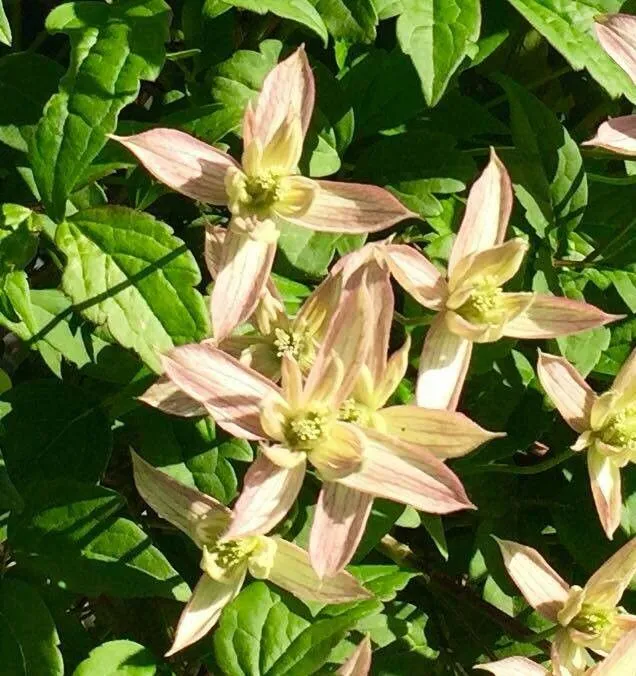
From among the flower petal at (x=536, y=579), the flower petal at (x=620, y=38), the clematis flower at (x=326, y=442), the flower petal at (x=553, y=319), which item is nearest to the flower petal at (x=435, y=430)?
the clematis flower at (x=326, y=442)

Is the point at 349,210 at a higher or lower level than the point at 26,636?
higher

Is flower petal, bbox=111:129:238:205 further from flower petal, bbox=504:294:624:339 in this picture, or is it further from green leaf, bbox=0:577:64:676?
green leaf, bbox=0:577:64:676

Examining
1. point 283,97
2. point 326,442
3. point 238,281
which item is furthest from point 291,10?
point 326,442

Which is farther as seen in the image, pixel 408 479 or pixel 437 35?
pixel 437 35

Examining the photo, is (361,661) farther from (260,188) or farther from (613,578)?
(260,188)

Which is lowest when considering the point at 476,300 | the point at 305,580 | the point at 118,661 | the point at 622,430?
the point at 118,661

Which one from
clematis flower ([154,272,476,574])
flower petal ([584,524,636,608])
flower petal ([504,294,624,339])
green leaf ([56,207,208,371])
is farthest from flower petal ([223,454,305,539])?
flower petal ([584,524,636,608])

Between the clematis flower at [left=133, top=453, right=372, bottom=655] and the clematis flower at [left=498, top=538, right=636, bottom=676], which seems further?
the clematis flower at [left=498, top=538, right=636, bottom=676]

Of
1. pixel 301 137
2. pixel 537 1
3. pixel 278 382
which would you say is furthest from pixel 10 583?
pixel 537 1
